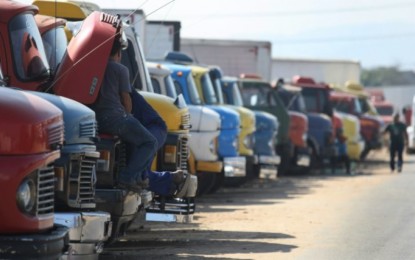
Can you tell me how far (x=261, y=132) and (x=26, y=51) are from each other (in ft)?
50.6

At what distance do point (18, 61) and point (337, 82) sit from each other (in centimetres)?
4154

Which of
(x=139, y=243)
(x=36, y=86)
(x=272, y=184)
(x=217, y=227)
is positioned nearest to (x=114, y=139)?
(x=36, y=86)

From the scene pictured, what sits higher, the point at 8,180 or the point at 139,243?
the point at 8,180

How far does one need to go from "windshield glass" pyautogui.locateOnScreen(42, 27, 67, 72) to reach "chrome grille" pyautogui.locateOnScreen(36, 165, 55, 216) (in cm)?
363

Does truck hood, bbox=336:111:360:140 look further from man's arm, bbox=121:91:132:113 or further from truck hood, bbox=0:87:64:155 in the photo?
truck hood, bbox=0:87:64:155

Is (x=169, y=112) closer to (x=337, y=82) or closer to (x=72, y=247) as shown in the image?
(x=72, y=247)

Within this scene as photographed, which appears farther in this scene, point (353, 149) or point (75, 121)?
point (353, 149)

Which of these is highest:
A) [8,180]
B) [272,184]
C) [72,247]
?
[8,180]

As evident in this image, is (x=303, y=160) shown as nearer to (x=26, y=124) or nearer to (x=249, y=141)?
(x=249, y=141)

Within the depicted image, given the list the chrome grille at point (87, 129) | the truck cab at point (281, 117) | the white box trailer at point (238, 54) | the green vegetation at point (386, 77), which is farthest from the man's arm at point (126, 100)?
the green vegetation at point (386, 77)

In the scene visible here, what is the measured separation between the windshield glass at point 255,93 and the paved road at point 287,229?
2963 millimetres

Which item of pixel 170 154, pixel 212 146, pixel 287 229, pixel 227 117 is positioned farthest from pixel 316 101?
pixel 170 154

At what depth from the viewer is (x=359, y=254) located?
13.0m

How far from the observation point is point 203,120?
64.0 ft
